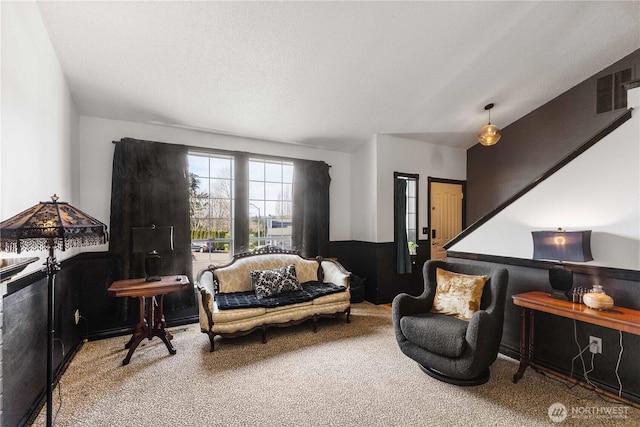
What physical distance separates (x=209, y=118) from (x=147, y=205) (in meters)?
1.32

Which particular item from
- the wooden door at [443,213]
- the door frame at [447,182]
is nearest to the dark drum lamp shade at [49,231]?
the door frame at [447,182]

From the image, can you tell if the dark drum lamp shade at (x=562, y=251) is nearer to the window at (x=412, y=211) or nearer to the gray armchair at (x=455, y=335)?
the gray armchair at (x=455, y=335)

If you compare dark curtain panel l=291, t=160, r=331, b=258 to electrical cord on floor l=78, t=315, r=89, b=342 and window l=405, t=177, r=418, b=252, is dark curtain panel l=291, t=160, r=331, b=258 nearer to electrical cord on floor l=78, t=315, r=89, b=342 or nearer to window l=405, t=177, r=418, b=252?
window l=405, t=177, r=418, b=252

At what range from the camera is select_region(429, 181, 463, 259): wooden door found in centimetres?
497

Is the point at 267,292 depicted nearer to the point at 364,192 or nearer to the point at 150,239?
the point at 150,239

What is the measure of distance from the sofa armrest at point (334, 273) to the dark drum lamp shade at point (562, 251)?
2.02m

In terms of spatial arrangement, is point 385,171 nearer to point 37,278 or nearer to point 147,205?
Result: point 147,205

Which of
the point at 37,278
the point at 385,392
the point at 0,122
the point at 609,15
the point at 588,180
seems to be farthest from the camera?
the point at 609,15

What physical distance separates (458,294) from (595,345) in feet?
3.31

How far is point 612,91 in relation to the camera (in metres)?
3.68

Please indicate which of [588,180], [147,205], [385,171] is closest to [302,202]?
[385,171]

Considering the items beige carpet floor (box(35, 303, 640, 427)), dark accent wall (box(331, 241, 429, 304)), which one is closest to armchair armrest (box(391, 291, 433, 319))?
beige carpet floor (box(35, 303, 640, 427))

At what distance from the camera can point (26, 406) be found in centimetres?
176

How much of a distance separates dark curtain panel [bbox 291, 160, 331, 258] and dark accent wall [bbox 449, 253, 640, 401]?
237cm
